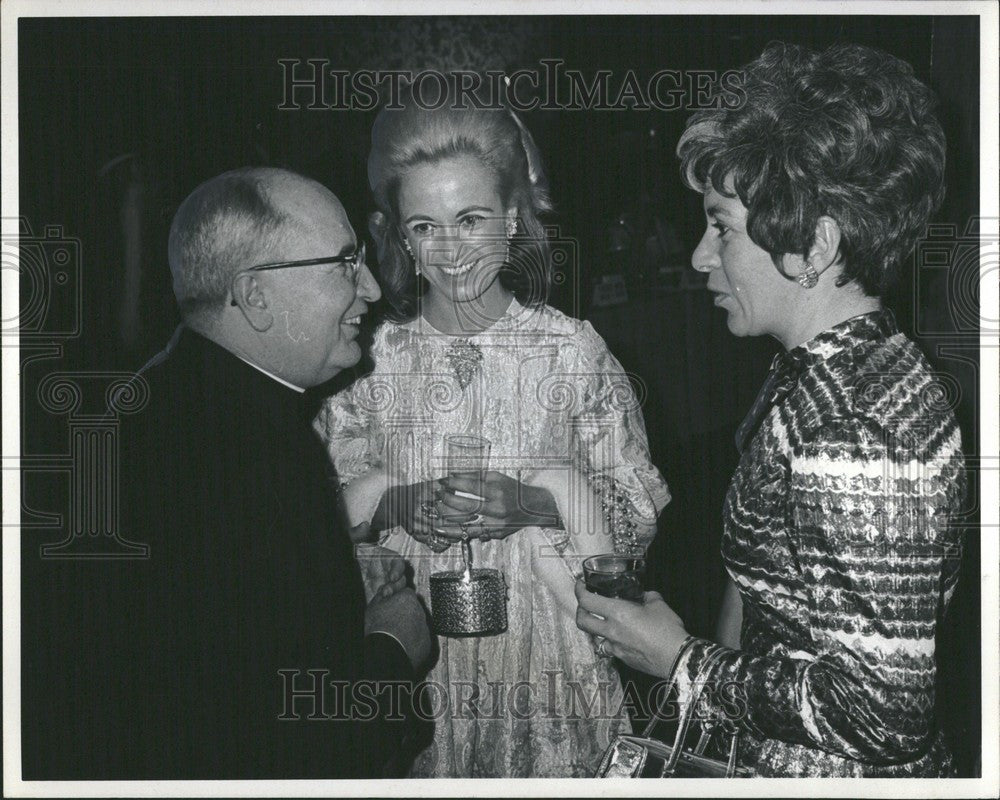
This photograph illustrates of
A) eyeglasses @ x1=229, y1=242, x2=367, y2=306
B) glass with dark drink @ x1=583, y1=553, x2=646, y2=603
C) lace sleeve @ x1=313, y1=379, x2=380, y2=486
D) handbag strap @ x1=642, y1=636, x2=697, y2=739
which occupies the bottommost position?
handbag strap @ x1=642, y1=636, x2=697, y2=739

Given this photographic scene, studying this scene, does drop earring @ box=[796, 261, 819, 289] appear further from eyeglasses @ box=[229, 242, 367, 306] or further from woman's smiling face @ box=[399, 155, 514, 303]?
eyeglasses @ box=[229, 242, 367, 306]

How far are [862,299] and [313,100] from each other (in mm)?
1347

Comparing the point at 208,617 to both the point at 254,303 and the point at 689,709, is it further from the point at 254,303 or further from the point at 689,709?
the point at 689,709

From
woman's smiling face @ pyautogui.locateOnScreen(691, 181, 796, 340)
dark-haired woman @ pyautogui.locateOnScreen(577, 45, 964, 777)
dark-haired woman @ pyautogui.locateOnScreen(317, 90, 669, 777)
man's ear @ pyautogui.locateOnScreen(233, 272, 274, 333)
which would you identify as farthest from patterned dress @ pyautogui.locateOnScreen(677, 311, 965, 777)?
man's ear @ pyautogui.locateOnScreen(233, 272, 274, 333)

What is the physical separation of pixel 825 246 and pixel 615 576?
0.88 meters

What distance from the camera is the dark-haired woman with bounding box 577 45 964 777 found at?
6.73ft

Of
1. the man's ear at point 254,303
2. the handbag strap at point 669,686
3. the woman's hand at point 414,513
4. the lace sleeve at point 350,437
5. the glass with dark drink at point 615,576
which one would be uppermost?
the man's ear at point 254,303

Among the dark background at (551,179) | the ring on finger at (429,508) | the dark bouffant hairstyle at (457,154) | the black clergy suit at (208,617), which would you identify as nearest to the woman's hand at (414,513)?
the ring on finger at (429,508)

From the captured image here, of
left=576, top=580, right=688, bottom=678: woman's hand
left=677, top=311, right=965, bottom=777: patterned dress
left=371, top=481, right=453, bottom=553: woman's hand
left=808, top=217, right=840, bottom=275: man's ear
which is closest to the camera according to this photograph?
left=677, top=311, right=965, bottom=777: patterned dress

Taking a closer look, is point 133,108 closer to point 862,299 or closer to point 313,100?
point 313,100

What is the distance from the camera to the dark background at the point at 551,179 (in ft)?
7.72

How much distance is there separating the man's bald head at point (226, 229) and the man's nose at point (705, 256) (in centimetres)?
88

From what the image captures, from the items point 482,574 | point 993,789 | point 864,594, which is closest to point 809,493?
point 864,594

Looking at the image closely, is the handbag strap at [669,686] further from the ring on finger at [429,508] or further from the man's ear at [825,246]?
the man's ear at [825,246]
